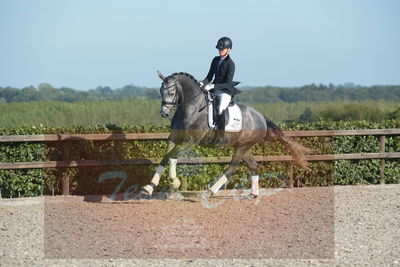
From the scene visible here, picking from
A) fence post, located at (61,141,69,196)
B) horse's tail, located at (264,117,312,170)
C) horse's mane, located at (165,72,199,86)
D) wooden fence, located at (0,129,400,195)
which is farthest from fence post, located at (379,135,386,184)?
fence post, located at (61,141,69,196)

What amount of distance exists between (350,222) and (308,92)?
42.6 metres

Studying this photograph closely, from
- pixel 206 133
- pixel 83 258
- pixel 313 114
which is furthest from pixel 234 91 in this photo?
pixel 313 114

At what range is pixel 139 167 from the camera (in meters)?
12.3

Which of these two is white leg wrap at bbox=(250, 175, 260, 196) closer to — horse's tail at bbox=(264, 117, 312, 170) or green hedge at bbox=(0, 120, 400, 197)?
horse's tail at bbox=(264, 117, 312, 170)

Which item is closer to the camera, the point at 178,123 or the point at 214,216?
the point at 214,216

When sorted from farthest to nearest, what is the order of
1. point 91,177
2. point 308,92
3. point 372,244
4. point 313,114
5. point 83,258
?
point 308,92, point 313,114, point 91,177, point 372,244, point 83,258

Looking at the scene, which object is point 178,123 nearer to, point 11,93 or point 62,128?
point 62,128

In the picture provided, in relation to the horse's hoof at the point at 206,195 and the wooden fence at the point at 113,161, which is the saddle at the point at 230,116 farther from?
the wooden fence at the point at 113,161

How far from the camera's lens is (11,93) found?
52.8m

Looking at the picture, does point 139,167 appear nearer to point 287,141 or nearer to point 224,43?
point 287,141

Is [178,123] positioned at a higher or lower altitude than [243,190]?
higher

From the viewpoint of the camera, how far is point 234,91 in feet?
36.1

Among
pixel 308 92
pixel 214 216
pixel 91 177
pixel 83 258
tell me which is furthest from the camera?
pixel 308 92

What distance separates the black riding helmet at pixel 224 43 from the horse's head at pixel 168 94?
112cm
